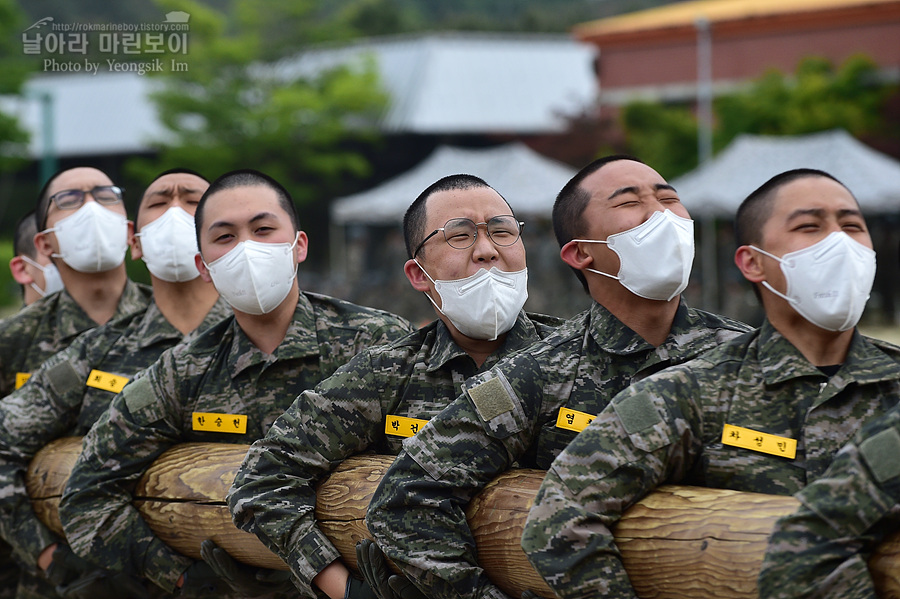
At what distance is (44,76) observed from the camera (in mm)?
38000

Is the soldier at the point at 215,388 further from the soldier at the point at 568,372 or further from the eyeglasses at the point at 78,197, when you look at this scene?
the eyeglasses at the point at 78,197

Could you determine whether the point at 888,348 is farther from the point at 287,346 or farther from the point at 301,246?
the point at 301,246

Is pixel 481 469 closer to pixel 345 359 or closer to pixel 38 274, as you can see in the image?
pixel 345 359

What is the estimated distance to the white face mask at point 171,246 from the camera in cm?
515

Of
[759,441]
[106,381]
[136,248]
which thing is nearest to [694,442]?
[759,441]

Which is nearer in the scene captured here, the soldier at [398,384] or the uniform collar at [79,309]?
the soldier at [398,384]

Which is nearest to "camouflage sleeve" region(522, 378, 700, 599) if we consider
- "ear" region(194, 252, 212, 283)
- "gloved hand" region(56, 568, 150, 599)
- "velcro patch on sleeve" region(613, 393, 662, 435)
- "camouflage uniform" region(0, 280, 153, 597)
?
"velcro patch on sleeve" region(613, 393, 662, 435)

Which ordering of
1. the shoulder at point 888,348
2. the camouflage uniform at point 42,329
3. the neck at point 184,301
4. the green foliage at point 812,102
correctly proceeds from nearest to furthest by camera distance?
the shoulder at point 888,348, the neck at point 184,301, the camouflage uniform at point 42,329, the green foliage at point 812,102

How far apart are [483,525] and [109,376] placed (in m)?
2.34

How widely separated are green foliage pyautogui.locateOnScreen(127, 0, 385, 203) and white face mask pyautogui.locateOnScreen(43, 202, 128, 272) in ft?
75.5

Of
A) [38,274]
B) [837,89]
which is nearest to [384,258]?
[837,89]

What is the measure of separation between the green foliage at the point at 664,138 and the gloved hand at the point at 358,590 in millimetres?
23611

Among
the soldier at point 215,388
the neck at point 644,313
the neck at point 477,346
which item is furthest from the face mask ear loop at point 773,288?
the soldier at point 215,388

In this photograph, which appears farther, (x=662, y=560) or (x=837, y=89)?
(x=837, y=89)
